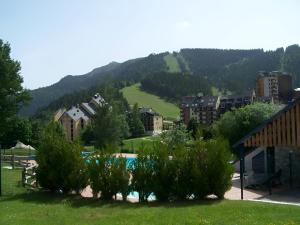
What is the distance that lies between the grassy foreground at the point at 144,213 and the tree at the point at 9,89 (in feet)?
58.6

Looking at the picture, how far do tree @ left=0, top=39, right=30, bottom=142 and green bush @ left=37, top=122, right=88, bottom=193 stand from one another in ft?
49.1

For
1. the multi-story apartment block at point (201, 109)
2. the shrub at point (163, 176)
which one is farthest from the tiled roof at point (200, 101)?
the shrub at point (163, 176)

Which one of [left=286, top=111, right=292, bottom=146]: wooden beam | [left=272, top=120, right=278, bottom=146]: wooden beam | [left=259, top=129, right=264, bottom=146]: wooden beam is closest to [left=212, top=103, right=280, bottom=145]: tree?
[left=259, top=129, right=264, bottom=146]: wooden beam

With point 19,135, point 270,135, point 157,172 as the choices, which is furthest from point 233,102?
point 157,172

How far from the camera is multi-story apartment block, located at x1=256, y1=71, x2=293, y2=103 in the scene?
152375 millimetres

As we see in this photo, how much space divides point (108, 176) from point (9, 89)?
64.2 feet

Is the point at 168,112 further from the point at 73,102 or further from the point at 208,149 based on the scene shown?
the point at 208,149

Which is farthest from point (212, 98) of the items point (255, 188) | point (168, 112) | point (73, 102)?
point (255, 188)

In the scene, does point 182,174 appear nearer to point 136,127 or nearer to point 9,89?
point 9,89

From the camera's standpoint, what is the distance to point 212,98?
130 metres

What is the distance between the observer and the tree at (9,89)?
31938 mm

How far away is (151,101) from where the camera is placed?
557ft

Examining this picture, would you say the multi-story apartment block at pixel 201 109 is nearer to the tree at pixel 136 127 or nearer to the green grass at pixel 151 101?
the green grass at pixel 151 101

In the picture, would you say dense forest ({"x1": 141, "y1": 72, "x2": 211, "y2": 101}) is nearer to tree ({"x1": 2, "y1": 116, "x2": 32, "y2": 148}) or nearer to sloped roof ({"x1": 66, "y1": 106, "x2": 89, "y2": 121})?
sloped roof ({"x1": 66, "y1": 106, "x2": 89, "y2": 121})
